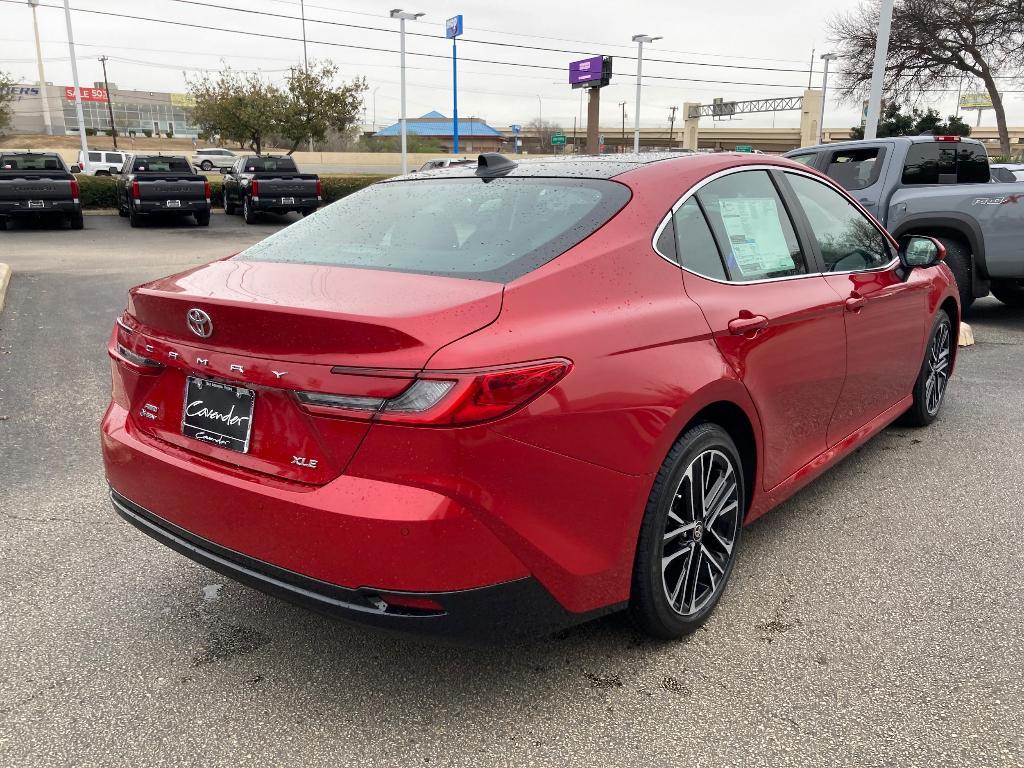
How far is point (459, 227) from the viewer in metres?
2.83

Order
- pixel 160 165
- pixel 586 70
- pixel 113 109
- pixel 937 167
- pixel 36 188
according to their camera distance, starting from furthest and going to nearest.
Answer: pixel 113 109 < pixel 586 70 < pixel 160 165 < pixel 36 188 < pixel 937 167

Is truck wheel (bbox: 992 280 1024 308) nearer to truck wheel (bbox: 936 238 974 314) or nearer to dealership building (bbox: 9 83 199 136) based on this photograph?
truck wheel (bbox: 936 238 974 314)

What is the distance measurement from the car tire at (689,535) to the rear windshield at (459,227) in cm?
77

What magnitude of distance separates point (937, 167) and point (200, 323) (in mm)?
8919

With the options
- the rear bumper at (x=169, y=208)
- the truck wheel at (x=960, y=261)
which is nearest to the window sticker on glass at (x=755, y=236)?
the truck wheel at (x=960, y=261)

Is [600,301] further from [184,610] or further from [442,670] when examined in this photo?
[184,610]

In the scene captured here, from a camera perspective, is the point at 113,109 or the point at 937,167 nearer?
the point at 937,167

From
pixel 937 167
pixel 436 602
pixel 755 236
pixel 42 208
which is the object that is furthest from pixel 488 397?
pixel 42 208

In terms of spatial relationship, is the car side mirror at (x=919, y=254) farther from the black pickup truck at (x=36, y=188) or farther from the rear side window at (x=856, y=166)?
the black pickup truck at (x=36, y=188)

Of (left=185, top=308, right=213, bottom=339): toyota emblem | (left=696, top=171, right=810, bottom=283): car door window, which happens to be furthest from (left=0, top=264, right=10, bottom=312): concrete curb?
(left=696, top=171, right=810, bottom=283): car door window

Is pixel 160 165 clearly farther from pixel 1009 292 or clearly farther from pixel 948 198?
pixel 1009 292

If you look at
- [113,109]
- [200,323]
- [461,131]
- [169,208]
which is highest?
[113,109]

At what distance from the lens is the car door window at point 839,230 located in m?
3.66

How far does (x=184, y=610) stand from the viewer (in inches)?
120
